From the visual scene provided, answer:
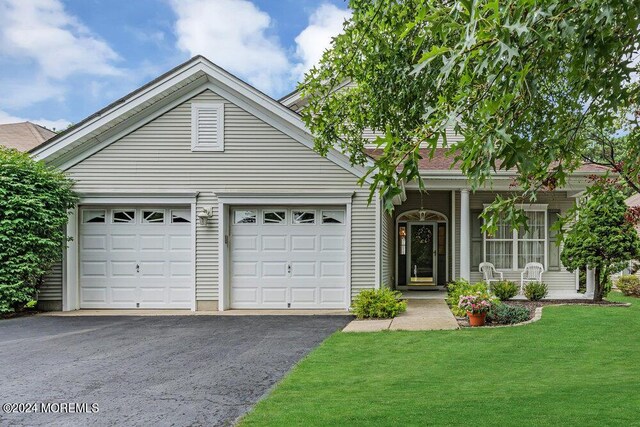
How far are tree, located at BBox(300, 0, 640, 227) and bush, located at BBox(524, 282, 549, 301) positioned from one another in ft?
27.7

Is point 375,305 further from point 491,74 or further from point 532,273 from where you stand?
point 491,74

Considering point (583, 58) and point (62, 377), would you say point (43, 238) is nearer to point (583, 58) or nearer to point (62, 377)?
point (62, 377)

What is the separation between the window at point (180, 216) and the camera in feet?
39.5

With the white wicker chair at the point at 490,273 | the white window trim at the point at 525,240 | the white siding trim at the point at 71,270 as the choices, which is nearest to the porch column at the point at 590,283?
the white window trim at the point at 525,240

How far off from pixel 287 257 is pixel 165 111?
4417 millimetres

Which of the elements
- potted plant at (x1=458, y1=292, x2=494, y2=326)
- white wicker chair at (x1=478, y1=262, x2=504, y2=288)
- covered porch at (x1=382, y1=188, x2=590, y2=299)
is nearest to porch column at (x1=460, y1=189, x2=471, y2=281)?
covered porch at (x1=382, y1=188, x2=590, y2=299)

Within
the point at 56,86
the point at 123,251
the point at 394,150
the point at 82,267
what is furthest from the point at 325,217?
the point at 56,86

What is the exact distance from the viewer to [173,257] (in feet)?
39.3

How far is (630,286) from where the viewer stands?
16828 mm

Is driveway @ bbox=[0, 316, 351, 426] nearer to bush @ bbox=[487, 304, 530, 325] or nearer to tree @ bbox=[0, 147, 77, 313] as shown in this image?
tree @ bbox=[0, 147, 77, 313]

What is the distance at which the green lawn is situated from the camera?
4.43m

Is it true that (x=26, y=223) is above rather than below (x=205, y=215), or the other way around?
below

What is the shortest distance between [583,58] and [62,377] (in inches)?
248

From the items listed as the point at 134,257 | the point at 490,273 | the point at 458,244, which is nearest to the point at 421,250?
the point at 458,244
